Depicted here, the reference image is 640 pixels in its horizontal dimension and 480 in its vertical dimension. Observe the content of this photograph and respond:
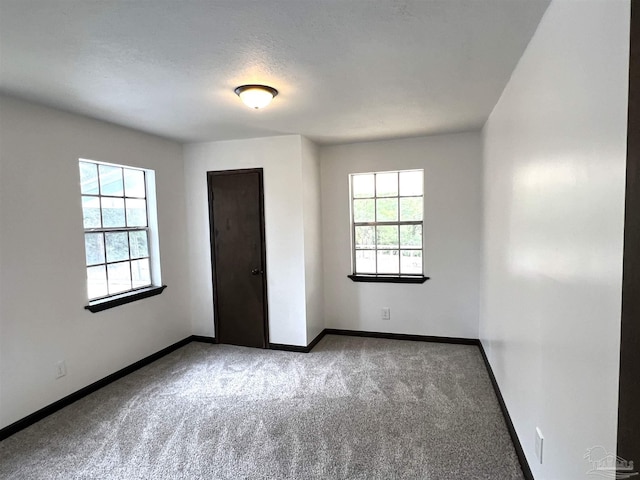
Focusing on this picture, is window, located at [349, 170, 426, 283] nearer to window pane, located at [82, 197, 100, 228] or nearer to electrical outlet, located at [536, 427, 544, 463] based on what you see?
electrical outlet, located at [536, 427, 544, 463]

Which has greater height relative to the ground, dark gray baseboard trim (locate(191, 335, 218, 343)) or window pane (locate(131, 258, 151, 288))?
window pane (locate(131, 258, 151, 288))

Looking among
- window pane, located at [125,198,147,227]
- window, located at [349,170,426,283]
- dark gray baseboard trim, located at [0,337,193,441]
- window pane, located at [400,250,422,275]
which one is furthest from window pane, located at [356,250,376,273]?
window pane, located at [125,198,147,227]

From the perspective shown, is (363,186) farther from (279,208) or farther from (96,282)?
(96,282)

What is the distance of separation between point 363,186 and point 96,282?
9.92ft

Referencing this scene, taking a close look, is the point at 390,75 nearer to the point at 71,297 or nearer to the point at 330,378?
the point at 330,378

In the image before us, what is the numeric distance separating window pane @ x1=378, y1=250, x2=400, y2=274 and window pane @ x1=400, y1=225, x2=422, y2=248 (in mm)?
164

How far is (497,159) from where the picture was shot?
2.75 meters

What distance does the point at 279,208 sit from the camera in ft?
12.8

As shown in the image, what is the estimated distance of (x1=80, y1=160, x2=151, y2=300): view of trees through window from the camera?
316cm

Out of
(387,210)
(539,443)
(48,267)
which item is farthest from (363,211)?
(48,267)

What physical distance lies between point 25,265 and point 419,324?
3.81 metres

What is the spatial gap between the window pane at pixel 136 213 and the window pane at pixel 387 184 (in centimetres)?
269

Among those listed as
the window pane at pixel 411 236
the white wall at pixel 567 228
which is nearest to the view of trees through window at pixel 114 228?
the window pane at pixel 411 236

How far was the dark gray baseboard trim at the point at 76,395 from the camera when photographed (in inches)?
97.3
